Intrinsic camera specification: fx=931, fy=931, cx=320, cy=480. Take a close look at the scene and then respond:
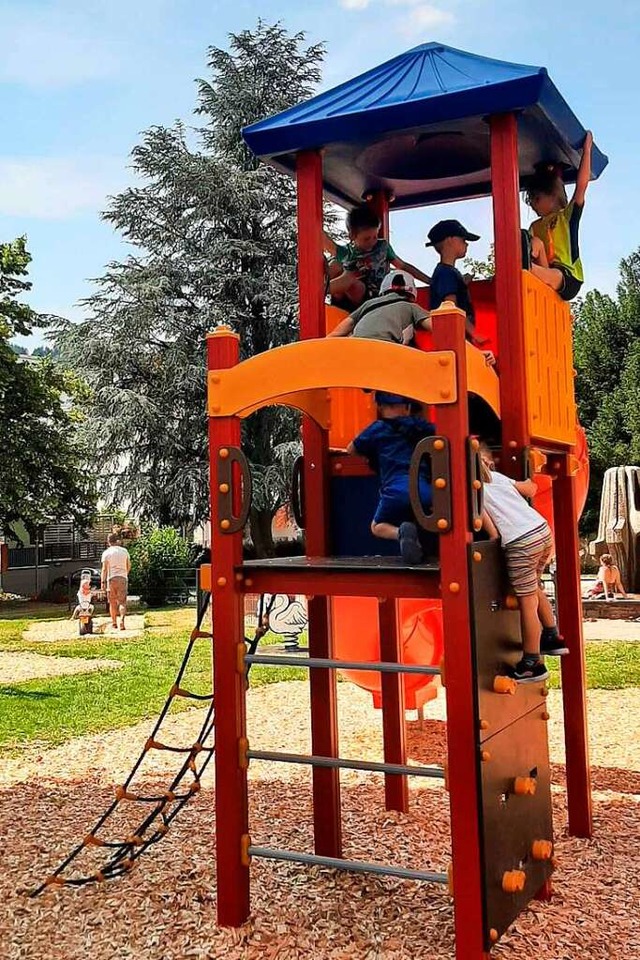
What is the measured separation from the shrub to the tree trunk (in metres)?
2.80

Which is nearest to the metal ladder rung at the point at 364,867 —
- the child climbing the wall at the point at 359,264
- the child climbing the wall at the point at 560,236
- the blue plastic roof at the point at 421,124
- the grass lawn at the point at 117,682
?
the child climbing the wall at the point at 359,264

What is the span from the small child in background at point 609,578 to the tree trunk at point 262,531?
10.8 m

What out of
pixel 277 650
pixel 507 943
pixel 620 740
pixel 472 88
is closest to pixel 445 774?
pixel 507 943

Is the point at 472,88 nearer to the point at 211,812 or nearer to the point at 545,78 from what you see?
the point at 545,78

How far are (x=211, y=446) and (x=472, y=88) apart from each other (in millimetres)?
2358

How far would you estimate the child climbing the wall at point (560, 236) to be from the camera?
19.3 feet

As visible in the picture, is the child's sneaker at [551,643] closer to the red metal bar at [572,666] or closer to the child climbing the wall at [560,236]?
the red metal bar at [572,666]

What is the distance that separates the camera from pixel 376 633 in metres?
6.98

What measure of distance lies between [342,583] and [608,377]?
32.4 metres

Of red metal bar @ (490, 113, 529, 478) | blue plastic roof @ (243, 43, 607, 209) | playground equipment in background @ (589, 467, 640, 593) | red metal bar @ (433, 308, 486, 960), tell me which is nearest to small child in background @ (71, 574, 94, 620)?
playground equipment in background @ (589, 467, 640, 593)

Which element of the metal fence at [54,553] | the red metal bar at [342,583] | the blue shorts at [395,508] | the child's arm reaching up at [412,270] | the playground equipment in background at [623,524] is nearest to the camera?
the red metal bar at [342,583]

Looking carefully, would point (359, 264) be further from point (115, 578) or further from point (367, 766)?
point (115, 578)

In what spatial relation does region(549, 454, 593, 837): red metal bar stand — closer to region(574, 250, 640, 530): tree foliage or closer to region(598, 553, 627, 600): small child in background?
region(598, 553, 627, 600): small child in background

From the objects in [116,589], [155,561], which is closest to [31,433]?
[155,561]
